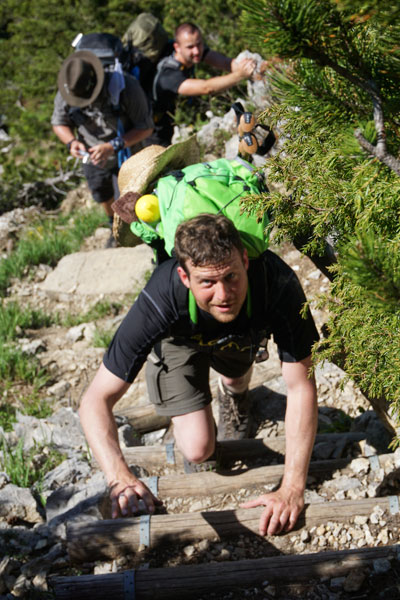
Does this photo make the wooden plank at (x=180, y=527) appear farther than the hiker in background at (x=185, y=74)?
No

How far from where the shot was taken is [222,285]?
8.67 feet

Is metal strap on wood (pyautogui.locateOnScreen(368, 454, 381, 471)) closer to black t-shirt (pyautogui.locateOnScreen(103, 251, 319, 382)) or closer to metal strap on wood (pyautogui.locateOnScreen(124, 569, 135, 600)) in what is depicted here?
black t-shirt (pyautogui.locateOnScreen(103, 251, 319, 382))

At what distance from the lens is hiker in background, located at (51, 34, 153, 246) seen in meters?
5.41

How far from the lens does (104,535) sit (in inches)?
113

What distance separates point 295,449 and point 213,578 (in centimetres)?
75

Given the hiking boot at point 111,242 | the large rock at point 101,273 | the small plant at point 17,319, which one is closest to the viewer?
the small plant at point 17,319

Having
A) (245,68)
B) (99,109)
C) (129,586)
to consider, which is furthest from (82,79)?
(129,586)

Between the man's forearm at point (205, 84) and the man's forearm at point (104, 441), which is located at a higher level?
the man's forearm at point (205, 84)

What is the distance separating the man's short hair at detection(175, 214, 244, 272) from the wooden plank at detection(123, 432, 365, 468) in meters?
1.55

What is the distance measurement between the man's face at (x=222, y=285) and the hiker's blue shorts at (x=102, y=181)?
3.61m

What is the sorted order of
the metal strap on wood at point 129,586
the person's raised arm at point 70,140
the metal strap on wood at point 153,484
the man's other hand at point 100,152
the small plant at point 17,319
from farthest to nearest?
the small plant at point 17,319 → the person's raised arm at point 70,140 → the man's other hand at point 100,152 → the metal strap on wood at point 153,484 → the metal strap on wood at point 129,586

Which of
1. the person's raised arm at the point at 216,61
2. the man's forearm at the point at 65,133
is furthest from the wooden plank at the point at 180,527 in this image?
the person's raised arm at the point at 216,61

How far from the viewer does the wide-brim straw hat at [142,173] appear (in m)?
3.05

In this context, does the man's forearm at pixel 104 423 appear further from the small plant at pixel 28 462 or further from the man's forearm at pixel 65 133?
the man's forearm at pixel 65 133
